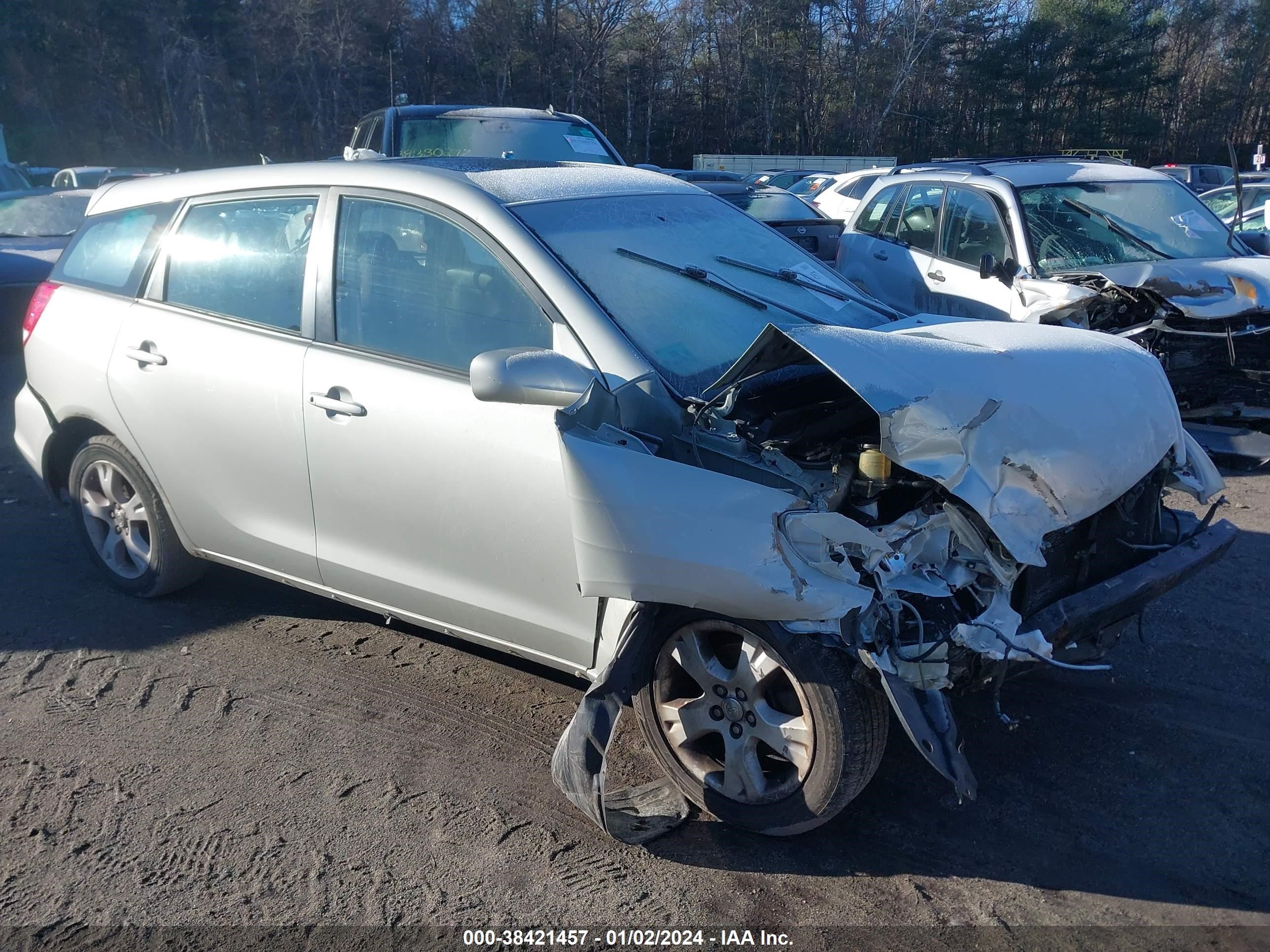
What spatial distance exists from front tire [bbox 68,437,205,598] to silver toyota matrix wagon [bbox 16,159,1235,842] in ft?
0.45

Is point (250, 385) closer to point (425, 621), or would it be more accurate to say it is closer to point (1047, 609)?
point (425, 621)

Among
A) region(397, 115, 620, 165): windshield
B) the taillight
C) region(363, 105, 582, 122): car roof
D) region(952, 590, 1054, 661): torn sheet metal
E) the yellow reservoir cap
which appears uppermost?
region(363, 105, 582, 122): car roof

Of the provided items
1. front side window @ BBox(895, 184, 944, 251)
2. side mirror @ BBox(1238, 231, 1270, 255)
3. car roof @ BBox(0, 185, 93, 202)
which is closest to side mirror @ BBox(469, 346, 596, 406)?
front side window @ BBox(895, 184, 944, 251)

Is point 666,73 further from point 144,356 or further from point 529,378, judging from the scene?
point 529,378

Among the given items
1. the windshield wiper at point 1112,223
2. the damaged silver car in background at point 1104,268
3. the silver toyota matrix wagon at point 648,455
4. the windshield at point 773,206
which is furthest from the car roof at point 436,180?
the windshield at point 773,206

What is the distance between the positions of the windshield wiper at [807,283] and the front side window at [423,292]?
3.15ft

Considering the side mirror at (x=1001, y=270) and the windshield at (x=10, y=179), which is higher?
the windshield at (x=10, y=179)

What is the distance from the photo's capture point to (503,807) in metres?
3.28

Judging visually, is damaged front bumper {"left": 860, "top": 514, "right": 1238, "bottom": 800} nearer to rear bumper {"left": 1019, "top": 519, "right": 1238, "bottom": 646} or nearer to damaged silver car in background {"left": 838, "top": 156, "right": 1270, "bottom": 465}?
rear bumper {"left": 1019, "top": 519, "right": 1238, "bottom": 646}

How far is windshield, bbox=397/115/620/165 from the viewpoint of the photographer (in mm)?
8641

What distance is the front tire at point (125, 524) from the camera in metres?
4.54

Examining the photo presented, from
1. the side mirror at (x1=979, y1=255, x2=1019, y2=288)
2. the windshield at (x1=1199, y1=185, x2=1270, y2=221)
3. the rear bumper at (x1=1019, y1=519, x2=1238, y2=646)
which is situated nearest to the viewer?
the rear bumper at (x1=1019, y1=519, x2=1238, y2=646)

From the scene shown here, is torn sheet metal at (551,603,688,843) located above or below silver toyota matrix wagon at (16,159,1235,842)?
below

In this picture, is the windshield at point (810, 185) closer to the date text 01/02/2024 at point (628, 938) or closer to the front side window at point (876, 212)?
the front side window at point (876, 212)
